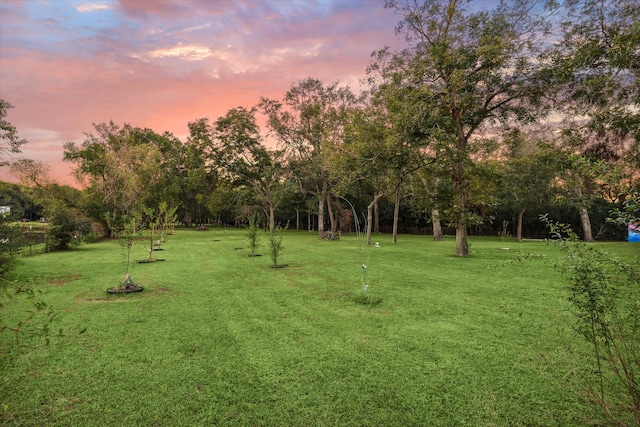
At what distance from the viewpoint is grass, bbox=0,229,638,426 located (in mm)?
2924

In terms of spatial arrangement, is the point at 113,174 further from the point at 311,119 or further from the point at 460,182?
the point at 460,182

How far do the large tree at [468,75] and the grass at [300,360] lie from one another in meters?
6.91

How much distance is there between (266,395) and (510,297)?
18.5 feet

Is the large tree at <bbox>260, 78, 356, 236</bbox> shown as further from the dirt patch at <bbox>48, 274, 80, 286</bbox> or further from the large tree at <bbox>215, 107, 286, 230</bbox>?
the dirt patch at <bbox>48, 274, 80, 286</bbox>

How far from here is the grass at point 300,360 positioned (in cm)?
292

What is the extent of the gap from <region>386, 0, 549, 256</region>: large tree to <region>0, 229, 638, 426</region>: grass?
6907 millimetres

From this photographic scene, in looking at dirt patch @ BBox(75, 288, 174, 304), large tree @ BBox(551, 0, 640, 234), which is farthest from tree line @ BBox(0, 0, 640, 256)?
dirt patch @ BBox(75, 288, 174, 304)

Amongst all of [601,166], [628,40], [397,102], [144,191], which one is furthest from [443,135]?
[144,191]

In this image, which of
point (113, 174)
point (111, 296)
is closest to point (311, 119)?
point (113, 174)

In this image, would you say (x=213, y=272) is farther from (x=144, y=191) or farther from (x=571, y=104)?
(x=144, y=191)

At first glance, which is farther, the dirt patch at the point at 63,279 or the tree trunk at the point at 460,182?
the tree trunk at the point at 460,182

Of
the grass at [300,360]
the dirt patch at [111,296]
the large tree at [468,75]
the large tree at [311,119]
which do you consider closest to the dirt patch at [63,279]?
the grass at [300,360]

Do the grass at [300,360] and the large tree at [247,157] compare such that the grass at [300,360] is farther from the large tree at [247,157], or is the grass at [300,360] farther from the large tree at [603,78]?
the large tree at [247,157]

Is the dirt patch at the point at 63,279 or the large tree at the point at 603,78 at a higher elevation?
the large tree at the point at 603,78
